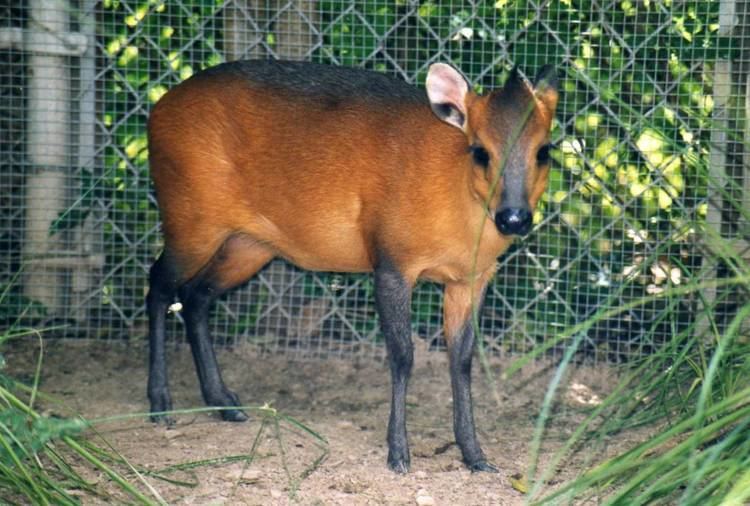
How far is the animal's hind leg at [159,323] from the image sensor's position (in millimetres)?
5289

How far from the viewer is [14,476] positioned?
3398mm

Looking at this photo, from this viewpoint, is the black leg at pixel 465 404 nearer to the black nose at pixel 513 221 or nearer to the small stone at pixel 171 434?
the black nose at pixel 513 221

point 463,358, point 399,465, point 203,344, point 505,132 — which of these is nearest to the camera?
point 505,132

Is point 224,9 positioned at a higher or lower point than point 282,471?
higher

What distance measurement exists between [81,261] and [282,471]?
2337 mm

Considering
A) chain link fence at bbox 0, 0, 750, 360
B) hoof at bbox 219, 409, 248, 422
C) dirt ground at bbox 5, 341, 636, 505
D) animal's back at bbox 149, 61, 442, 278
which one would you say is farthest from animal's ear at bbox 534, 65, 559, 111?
hoof at bbox 219, 409, 248, 422

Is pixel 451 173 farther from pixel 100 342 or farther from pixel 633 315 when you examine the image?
pixel 100 342

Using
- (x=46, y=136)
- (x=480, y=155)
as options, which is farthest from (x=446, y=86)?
(x=46, y=136)

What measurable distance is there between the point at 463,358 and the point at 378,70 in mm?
1967

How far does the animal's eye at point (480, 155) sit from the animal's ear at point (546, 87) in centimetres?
35

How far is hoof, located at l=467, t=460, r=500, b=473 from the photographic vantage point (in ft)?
15.2

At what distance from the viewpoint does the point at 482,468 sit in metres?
4.63

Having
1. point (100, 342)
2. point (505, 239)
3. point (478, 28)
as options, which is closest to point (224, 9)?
point (478, 28)

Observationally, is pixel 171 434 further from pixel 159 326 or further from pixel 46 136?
pixel 46 136
